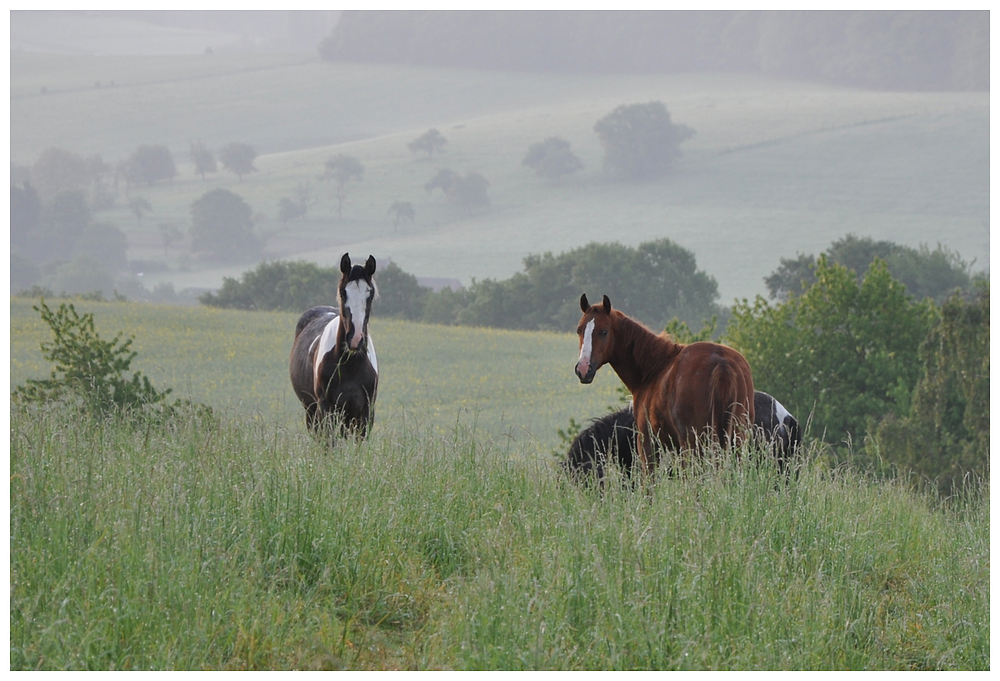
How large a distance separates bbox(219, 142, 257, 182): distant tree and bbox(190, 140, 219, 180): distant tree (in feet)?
4.89

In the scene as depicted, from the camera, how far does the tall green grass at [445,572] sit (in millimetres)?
3779

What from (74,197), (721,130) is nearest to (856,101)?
(721,130)

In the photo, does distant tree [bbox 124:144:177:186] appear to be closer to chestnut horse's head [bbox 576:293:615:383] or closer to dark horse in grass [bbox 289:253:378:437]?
dark horse in grass [bbox 289:253:378:437]

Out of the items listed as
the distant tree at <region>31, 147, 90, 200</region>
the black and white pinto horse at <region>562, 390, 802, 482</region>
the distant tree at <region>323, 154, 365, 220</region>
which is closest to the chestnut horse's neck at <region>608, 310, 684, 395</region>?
the black and white pinto horse at <region>562, 390, 802, 482</region>

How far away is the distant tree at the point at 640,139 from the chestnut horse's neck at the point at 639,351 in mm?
101761

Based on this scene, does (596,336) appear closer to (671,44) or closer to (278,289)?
(278,289)

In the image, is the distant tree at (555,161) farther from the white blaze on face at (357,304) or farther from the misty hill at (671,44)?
the white blaze on face at (357,304)

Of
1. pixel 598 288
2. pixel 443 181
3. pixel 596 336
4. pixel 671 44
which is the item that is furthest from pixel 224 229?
pixel 596 336

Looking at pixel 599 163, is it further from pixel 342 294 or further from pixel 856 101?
pixel 342 294

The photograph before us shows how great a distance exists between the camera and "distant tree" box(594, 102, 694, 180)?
107 meters

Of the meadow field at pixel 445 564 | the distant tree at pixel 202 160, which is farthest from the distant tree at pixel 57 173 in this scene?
the meadow field at pixel 445 564

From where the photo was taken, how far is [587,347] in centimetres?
664

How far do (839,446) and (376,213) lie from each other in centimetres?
7879

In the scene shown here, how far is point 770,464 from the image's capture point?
19.1 ft
